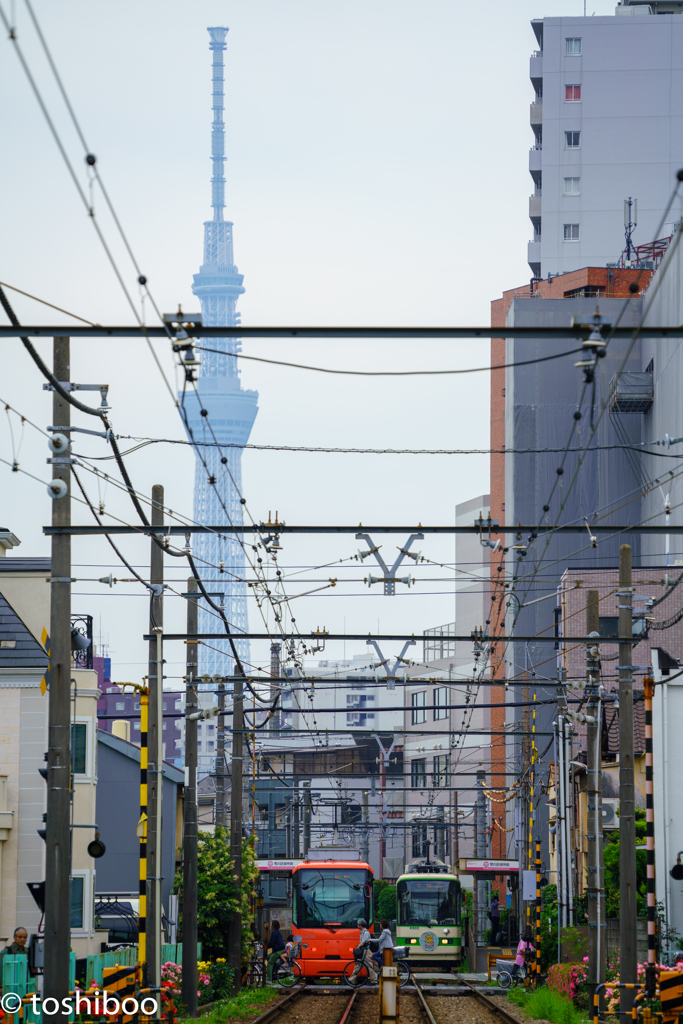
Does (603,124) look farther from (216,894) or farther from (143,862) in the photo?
(143,862)

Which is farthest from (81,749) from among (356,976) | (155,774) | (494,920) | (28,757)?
(494,920)

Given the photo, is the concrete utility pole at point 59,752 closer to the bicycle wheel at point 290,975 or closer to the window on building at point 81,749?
the window on building at point 81,749

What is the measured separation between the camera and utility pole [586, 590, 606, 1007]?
23.9 meters

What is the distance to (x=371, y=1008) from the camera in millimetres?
30578

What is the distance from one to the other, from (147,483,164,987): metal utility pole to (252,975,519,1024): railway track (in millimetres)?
5039

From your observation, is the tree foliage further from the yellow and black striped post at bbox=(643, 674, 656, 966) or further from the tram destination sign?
the tram destination sign

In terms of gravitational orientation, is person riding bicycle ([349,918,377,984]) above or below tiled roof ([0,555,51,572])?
below

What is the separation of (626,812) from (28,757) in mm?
13881

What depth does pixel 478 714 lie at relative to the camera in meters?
110

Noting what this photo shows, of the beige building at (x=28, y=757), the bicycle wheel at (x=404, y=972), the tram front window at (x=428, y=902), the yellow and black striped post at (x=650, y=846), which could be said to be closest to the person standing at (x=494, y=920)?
the tram front window at (x=428, y=902)

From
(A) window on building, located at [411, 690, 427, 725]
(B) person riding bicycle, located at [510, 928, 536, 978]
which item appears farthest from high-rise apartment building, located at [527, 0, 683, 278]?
(B) person riding bicycle, located at [510, 928, 536, 978]

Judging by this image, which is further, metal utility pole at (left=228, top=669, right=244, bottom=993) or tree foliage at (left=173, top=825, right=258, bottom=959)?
tree foliage at (left=173, top=825, right=258, bottom=959)

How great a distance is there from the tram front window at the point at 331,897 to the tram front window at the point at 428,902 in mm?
6894

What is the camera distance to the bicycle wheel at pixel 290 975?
39.2m
